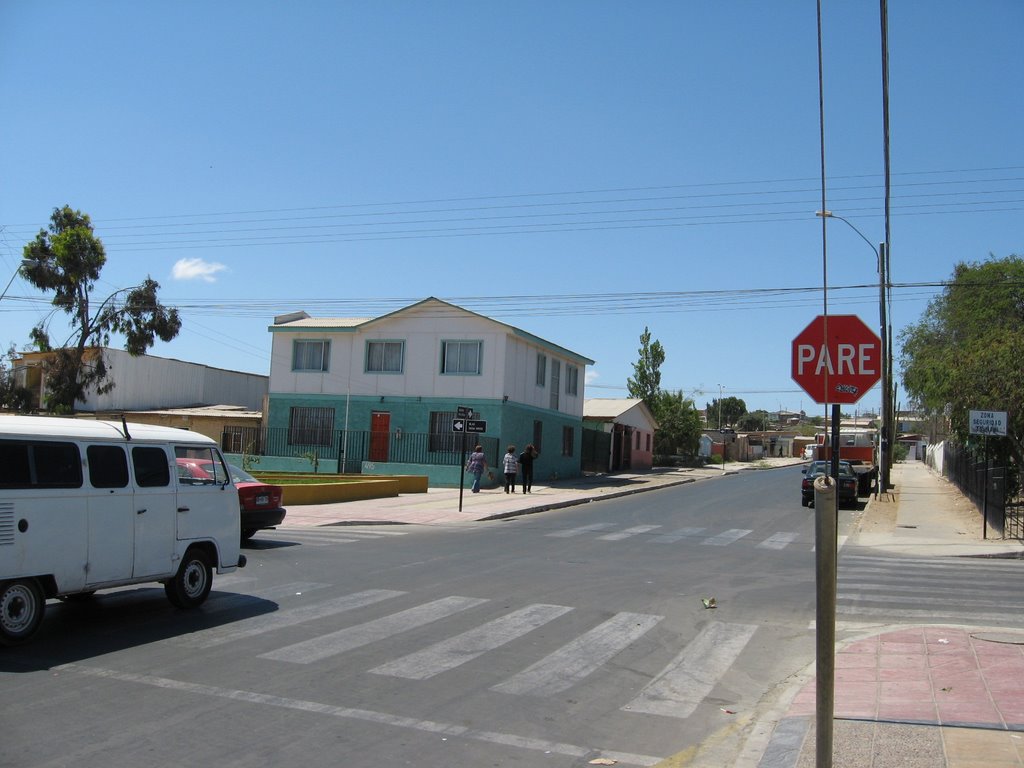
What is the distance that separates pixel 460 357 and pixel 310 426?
7282mm

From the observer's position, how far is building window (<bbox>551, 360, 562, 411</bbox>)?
137 feet

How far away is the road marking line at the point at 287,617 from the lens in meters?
9.06

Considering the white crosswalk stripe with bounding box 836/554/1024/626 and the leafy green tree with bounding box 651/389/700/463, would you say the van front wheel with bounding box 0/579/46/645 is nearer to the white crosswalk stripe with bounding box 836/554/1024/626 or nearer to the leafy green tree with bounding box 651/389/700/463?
the white crosswalk stripe with bounding box 836/554/1024/626

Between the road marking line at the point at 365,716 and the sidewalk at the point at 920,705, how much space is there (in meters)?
1.17

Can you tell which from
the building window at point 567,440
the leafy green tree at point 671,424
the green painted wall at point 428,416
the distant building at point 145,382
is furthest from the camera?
the leafy green tree at point 671,424

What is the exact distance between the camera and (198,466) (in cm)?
1060

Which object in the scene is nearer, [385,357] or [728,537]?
[728,537]

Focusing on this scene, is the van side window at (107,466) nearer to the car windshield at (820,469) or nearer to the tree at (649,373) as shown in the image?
the car windshield at (820,469)

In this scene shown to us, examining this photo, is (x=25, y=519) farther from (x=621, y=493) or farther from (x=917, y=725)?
(x=621, y=493)

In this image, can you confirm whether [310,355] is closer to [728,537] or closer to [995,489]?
[728,537]

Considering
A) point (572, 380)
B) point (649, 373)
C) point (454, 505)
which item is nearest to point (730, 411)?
point (649, 373)

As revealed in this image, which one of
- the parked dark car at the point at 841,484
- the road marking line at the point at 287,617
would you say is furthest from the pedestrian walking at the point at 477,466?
the road marking line at the point at 287,617

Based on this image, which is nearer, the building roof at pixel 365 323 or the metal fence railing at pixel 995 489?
the metal fence railing at pixel 995 489

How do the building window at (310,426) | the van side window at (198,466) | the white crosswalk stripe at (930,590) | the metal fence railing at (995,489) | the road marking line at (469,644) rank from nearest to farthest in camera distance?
the road marking line at (469,644) → the van side window at (198,466) → the white crosswalk stripe at (930,590) → the metal fence railing at (995,489) → the building window at (310,426)
